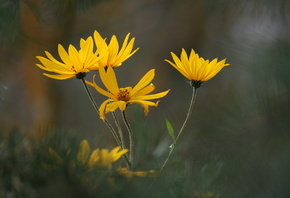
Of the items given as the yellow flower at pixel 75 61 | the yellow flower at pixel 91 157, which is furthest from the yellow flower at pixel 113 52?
the yellow flower at pixel 91 157

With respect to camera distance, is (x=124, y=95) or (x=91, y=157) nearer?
(x=91, y=157)

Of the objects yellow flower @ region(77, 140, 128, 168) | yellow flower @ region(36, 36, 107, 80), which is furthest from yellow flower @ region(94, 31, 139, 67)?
yellow flower @ region(77, 140, 128, 168)

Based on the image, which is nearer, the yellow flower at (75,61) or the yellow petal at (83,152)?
the yellow petal at (83,152)

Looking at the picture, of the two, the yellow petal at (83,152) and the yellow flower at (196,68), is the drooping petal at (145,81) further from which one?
the yellow petal at (83,152)

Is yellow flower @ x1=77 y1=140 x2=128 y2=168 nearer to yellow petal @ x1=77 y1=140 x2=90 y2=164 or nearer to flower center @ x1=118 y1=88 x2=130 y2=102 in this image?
yellow petal @ x1=77 y1=140 x2=90 y2=164

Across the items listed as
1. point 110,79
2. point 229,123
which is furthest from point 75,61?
point 229,123

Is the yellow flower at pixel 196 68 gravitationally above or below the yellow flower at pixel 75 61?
below

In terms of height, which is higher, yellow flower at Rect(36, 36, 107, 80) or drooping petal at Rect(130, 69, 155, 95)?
yellow flower at Rect(36, 36, 107, 80)

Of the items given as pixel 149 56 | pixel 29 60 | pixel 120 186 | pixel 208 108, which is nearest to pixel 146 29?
pixel 149 56

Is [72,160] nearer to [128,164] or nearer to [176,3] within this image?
[128,164]

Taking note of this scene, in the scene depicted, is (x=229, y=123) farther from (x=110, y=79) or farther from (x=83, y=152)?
(x=83, y=152)

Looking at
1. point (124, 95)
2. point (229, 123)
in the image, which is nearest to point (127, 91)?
point (124, 95)
